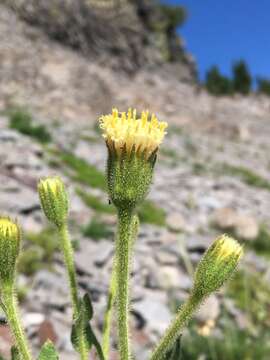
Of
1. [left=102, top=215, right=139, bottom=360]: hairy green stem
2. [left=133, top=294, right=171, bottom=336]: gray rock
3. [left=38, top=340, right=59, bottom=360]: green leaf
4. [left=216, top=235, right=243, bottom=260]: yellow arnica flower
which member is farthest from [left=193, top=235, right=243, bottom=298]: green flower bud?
[left=133, top=294, right=171, bottom=336]: gray rock

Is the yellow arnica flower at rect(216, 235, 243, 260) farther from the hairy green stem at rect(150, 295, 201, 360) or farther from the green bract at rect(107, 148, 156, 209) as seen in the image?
the green bract at rect(107, 148, 156, 209)

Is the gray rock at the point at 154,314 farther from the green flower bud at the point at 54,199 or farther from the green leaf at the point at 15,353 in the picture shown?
the green leaf at the point at 15,353

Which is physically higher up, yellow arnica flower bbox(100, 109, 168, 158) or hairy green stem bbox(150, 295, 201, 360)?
yellow arnica flower bbox(100, 109, 168, 158)

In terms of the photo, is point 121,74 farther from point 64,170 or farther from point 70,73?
point 64,170

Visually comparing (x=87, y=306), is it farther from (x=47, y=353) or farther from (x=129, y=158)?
(x=129, y=158)

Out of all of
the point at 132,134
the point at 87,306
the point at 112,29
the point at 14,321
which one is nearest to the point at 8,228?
the point at 14,321

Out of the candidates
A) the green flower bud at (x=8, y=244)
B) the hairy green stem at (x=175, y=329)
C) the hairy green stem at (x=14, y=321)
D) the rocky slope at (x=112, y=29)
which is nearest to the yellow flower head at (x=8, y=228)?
the green flower bud at (x=8, y=244)
